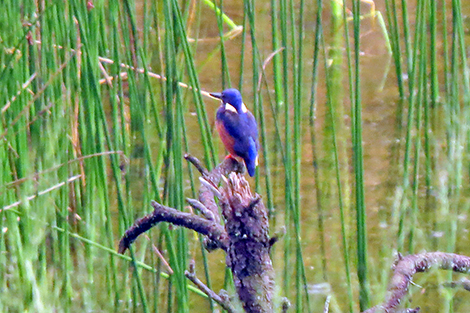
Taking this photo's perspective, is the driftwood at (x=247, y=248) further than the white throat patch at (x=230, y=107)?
No

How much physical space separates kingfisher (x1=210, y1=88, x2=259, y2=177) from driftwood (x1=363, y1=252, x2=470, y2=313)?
47.9 inches

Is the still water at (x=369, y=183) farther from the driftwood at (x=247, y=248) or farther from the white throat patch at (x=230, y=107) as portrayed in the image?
the driftwood at (x=247, y=248)

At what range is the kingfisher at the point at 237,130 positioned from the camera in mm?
2326

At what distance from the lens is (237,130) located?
238cm

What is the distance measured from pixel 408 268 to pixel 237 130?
4.39ft

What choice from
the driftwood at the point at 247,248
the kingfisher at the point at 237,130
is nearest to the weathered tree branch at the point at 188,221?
the driftwood at the point at 247,248

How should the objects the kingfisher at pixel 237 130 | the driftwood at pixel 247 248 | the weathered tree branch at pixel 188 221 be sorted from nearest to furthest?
the driftwood at pixel 247 248
the weathered tree branch at pixel 188 221
the kingfisher at pixel 237 130

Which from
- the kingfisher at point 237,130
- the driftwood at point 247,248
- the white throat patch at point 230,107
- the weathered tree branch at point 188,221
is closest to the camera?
the driftwood at point 247,248

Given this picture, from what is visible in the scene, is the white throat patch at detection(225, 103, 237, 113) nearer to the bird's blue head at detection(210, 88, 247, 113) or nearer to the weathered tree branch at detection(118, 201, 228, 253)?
the bird's blue head at detection(210, 88, 247, 113)

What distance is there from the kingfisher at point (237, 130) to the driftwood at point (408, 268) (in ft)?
3.99

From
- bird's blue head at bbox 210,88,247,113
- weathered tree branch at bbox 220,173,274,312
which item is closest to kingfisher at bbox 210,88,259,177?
bird's blue head at bbox 210,88,247,113

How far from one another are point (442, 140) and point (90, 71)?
2.04 meters

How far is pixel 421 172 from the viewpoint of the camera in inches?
127

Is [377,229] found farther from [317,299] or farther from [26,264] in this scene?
[26,264]
